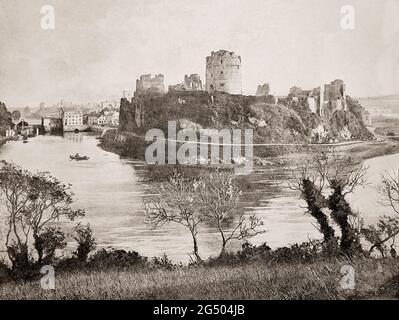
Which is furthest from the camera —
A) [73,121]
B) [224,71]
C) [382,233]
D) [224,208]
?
[73,121]

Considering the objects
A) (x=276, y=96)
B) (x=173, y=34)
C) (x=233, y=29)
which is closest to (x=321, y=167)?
(x=276, y=96)

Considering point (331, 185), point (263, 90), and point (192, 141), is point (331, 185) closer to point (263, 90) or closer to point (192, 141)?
point (263, 90)

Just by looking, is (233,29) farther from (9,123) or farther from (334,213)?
(9,123)

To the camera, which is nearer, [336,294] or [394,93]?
[336,294]

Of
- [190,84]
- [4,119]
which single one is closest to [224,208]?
[190,84]
